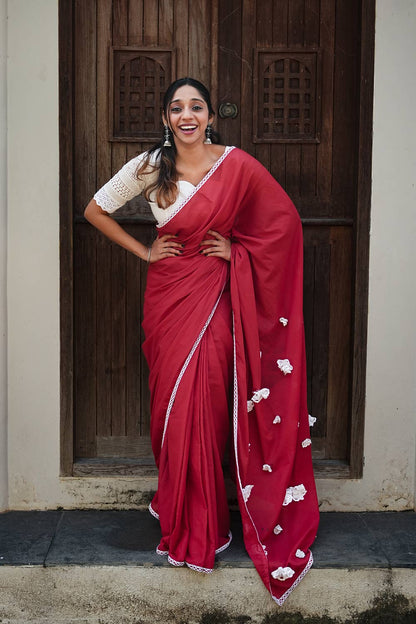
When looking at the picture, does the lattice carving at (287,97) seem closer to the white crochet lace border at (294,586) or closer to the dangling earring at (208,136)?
the dangling earring at (208,136)

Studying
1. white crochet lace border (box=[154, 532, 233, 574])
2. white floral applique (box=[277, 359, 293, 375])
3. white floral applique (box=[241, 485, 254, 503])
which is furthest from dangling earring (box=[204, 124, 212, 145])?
white crochet lace border (box=[154, 532, 233, 574])

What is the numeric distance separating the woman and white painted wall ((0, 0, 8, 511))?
0.55m

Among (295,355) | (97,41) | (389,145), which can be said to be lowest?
(295,355)

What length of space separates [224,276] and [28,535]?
54.9 inches

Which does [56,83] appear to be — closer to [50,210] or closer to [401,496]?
[50,210]

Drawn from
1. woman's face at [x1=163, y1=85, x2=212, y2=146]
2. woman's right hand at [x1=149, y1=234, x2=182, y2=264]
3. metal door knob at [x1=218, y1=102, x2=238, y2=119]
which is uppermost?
metal door knob at [x1=218, y1=102, x2=238, y2=119]

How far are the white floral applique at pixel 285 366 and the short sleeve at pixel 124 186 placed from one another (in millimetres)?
889

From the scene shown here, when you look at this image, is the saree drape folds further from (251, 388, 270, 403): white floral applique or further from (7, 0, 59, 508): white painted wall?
(7, 0, 59, 508): white painted wall

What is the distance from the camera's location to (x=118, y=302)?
3.50m

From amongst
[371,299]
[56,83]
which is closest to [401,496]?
[371,299]

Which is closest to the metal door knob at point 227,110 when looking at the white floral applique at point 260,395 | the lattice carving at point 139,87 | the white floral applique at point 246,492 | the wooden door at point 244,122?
the wooden door at point 244,122

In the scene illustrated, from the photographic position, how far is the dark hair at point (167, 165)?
282 centimetres

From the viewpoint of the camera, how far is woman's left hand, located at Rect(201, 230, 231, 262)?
9.48ft

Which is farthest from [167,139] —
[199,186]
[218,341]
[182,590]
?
[182,590]
